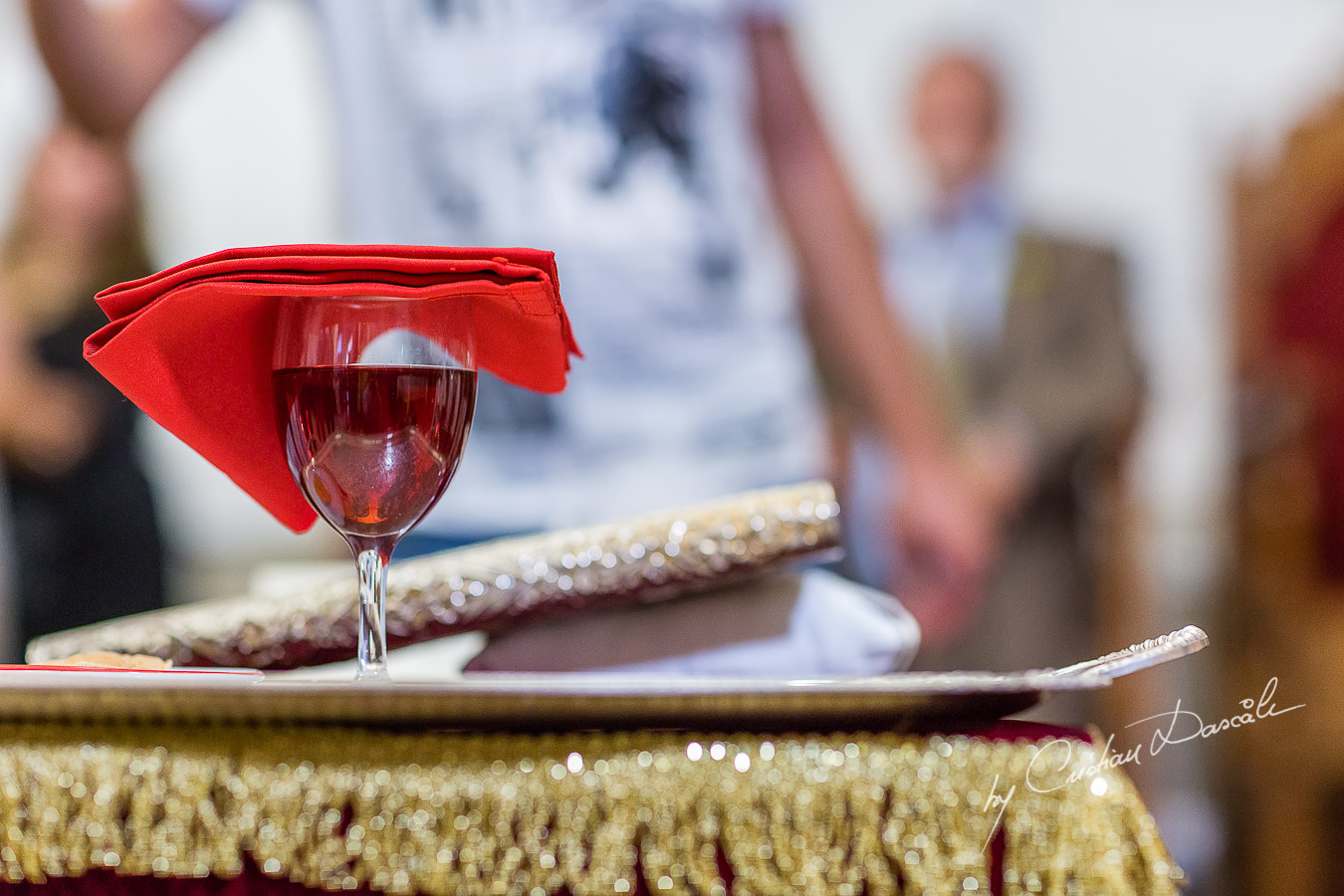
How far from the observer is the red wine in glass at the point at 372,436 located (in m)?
0.36

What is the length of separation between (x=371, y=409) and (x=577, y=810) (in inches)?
5.6

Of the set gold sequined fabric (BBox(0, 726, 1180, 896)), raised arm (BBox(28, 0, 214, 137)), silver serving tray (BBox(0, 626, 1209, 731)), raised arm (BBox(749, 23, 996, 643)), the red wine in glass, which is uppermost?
raised arm (BBox(28, 0, 214, 137))

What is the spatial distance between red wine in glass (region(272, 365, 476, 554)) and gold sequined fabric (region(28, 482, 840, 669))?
7 cm

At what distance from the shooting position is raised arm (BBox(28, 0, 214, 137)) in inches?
57.2

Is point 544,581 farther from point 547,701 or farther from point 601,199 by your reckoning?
point 601,199


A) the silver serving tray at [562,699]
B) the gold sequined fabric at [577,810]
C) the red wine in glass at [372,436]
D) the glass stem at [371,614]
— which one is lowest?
the gold sequined fabric at [577,810]

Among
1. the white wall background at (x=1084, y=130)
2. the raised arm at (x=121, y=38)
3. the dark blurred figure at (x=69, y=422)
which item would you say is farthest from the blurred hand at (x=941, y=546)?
the dark blurred figure at (x=69, y=422)

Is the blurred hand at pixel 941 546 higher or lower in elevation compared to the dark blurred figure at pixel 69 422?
lower

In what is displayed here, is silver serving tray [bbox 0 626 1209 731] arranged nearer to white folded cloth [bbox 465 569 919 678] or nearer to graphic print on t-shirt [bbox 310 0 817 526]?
white folded cloth [bbox 465 569 919 678]

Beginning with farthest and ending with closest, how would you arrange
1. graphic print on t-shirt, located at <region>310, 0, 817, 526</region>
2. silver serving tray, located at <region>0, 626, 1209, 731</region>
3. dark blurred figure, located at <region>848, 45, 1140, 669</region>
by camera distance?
dark blurred figure, located at <region>848, 45, 1140, 669</region> < graphic print on t-shirt, located at <region>310, 0, 817, 526</region> < silver serving tray, located at <region>0, 626, 1209, 731</region>

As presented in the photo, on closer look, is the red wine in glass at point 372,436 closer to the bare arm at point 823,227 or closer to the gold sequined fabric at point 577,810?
the gold sequined fabric at point 577,810

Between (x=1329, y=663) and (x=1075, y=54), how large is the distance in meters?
1.47

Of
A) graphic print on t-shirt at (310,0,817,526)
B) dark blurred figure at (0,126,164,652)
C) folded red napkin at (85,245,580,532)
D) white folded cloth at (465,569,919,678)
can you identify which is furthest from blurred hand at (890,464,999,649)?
dark blurred figure at (0,126,164,652)

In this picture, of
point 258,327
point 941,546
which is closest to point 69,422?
point 941,546
